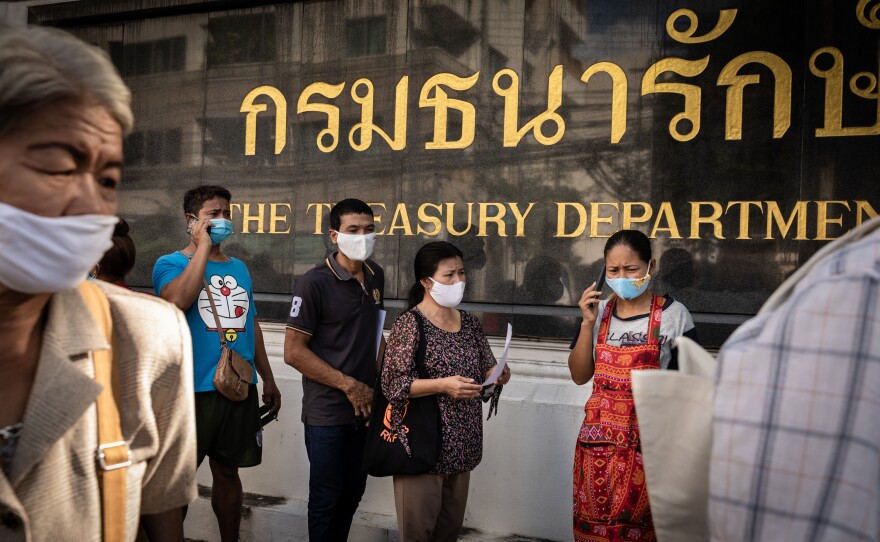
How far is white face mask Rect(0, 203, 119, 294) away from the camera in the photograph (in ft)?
3.96

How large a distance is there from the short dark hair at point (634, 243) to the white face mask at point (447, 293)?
0.74m

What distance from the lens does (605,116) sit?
5.12 m

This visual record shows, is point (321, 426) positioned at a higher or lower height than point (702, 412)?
lower

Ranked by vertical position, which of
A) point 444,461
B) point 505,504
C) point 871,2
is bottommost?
point 505,504

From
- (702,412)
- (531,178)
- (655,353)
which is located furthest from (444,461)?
(702,412)

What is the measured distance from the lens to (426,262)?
416cm

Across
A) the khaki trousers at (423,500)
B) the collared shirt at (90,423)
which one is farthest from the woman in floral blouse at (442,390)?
the collared shirt at (90,423)

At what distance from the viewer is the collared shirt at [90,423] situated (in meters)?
1.29

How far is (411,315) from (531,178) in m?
1.73

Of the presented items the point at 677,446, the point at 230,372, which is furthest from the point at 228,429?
the point at 677,446

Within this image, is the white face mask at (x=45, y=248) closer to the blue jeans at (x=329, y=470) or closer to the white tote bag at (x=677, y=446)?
the white tote bag at (x=677, y=446)

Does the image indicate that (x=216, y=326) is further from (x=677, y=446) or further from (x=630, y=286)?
(x=677, y=446)

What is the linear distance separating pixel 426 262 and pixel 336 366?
723mm

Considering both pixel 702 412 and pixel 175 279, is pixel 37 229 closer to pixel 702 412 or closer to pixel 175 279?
pixel 702 412
